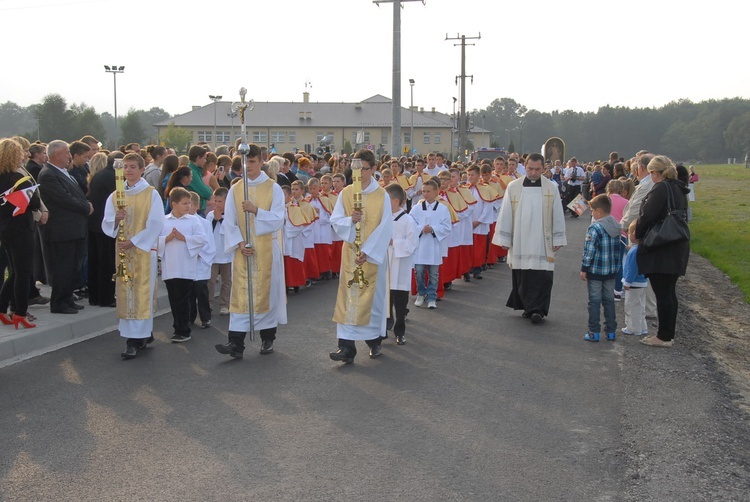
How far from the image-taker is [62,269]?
10039mm

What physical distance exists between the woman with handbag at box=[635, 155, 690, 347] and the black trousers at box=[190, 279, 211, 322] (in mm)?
5105

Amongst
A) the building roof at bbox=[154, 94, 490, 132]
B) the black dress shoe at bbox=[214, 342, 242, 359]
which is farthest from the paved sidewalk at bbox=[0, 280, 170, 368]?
the building roof at bbox=[154, 94, 490, 132]

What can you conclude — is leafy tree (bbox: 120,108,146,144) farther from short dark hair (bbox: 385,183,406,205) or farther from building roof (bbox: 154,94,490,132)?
short dark hair (bbox: 385,183,406,205)

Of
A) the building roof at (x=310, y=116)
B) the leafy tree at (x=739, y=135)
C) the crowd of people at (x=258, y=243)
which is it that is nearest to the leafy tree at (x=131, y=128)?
the building roof at (x=310, y=116)

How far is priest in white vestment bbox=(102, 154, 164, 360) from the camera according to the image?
27.9 ft

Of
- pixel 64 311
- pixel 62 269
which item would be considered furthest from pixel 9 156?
pixel 64 311

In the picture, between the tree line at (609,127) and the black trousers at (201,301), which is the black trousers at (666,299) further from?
the tree line at (609,127)

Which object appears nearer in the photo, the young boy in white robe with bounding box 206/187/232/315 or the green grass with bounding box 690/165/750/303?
the young boy in white robe with bounding box 206/187/232/315

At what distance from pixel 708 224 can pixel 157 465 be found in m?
25.1

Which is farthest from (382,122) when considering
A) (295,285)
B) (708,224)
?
(295,285)

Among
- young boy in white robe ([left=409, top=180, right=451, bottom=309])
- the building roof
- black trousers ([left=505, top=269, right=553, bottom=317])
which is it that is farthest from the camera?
the building roof

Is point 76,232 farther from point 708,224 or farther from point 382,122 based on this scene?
point 382,122

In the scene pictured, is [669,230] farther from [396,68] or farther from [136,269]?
[396,68]

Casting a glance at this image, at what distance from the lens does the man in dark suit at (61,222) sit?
9.86 meters
